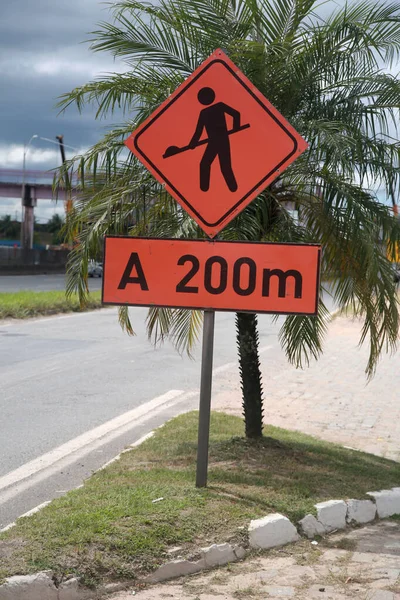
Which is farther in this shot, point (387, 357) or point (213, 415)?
point (387, 357)

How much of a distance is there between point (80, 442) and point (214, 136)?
13.0ft

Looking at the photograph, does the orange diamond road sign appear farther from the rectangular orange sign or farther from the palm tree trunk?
the palm tree trunk

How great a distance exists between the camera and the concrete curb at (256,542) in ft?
14.0

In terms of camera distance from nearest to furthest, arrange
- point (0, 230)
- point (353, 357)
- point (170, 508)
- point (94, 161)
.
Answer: point (170, 508) → point (94, 161) → point (353, 357) → point (0, 230)

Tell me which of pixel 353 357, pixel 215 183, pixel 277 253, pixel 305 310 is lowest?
pixel 353 357

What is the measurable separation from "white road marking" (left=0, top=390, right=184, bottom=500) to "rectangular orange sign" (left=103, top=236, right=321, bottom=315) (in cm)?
222

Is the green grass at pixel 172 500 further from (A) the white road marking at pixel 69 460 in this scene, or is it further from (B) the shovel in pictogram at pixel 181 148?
(B) the shovel in pictogram at pixel 181 148

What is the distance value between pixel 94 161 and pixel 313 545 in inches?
143

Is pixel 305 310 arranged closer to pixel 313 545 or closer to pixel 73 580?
pixel 313 545

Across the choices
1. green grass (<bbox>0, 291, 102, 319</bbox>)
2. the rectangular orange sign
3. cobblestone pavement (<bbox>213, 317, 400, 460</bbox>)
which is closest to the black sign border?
the rectangular orange sign

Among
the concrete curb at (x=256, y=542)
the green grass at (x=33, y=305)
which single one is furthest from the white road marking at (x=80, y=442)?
the green grass at (x=33, y=305)

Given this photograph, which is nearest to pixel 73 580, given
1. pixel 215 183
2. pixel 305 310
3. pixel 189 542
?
pixel 189 542

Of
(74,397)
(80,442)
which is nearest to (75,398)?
(74,397)

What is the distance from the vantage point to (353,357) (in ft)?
57.1
